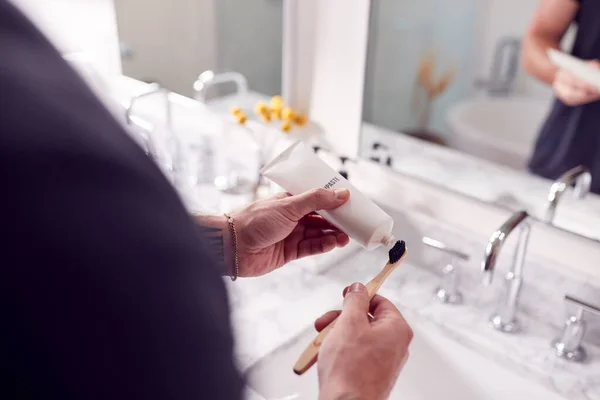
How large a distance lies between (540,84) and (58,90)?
770mm

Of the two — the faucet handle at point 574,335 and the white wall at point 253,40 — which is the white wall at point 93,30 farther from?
the faucet handle at point 574,335

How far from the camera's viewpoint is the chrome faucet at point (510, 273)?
783mm

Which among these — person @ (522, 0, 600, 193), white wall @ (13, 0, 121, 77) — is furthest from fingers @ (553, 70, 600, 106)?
white wall @ (13, 0, 121, 77)

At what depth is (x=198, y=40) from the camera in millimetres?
1361

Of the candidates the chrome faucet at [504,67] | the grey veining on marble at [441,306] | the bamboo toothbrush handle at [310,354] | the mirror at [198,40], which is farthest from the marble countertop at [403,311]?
the mirror at [198,40]

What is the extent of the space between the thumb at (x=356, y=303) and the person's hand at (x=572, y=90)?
474 mm

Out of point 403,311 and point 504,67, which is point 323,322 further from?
point 504,67

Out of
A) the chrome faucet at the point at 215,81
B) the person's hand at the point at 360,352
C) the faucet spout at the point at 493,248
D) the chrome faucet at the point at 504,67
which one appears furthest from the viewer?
the chrome faucet at the point at 215,81

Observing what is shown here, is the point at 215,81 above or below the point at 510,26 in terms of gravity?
below

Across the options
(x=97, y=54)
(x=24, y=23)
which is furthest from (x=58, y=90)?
(x=97, y=54)

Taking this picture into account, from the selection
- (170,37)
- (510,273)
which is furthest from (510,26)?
(170,37)

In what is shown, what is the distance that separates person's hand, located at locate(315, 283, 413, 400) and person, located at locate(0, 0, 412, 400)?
189 millimetres

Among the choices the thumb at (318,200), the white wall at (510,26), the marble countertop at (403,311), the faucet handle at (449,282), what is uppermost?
the white wall at (510,26)

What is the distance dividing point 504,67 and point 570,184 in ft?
0.66
